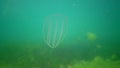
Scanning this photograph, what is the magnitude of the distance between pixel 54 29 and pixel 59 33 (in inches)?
2.7

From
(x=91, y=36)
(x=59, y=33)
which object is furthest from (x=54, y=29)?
(x=91, y=36)

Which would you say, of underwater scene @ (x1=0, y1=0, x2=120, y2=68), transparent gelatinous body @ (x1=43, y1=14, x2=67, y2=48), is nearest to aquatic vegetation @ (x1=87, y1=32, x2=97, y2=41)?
underwater scene @ (x1=0, y1=0, x2=120, y2=68)

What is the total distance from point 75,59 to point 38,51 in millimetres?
402

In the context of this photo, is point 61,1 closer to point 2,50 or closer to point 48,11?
point 48,11

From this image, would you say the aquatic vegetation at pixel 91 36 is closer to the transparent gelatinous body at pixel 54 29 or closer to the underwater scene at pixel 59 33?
the underwater scene at pixel 59 33

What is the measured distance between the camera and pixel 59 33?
83.0 inches

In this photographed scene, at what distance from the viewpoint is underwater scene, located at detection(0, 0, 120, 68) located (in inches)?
81.2

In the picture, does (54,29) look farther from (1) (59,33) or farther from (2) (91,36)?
(2) (91,36)

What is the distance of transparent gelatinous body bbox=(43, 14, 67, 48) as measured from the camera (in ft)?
6.86

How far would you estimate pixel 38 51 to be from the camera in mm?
2076

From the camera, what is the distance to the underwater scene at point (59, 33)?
2062 millimetres

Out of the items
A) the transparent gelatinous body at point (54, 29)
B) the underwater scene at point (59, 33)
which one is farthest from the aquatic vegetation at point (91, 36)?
the transparent gelatinous body at point (54, 29)

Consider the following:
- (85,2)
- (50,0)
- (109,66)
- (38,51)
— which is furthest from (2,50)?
(109,66)

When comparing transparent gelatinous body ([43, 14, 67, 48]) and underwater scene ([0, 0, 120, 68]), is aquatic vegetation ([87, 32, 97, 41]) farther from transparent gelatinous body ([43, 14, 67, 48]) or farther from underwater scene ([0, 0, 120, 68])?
transparent gelatinous body ([43, 14, 67, 48])
